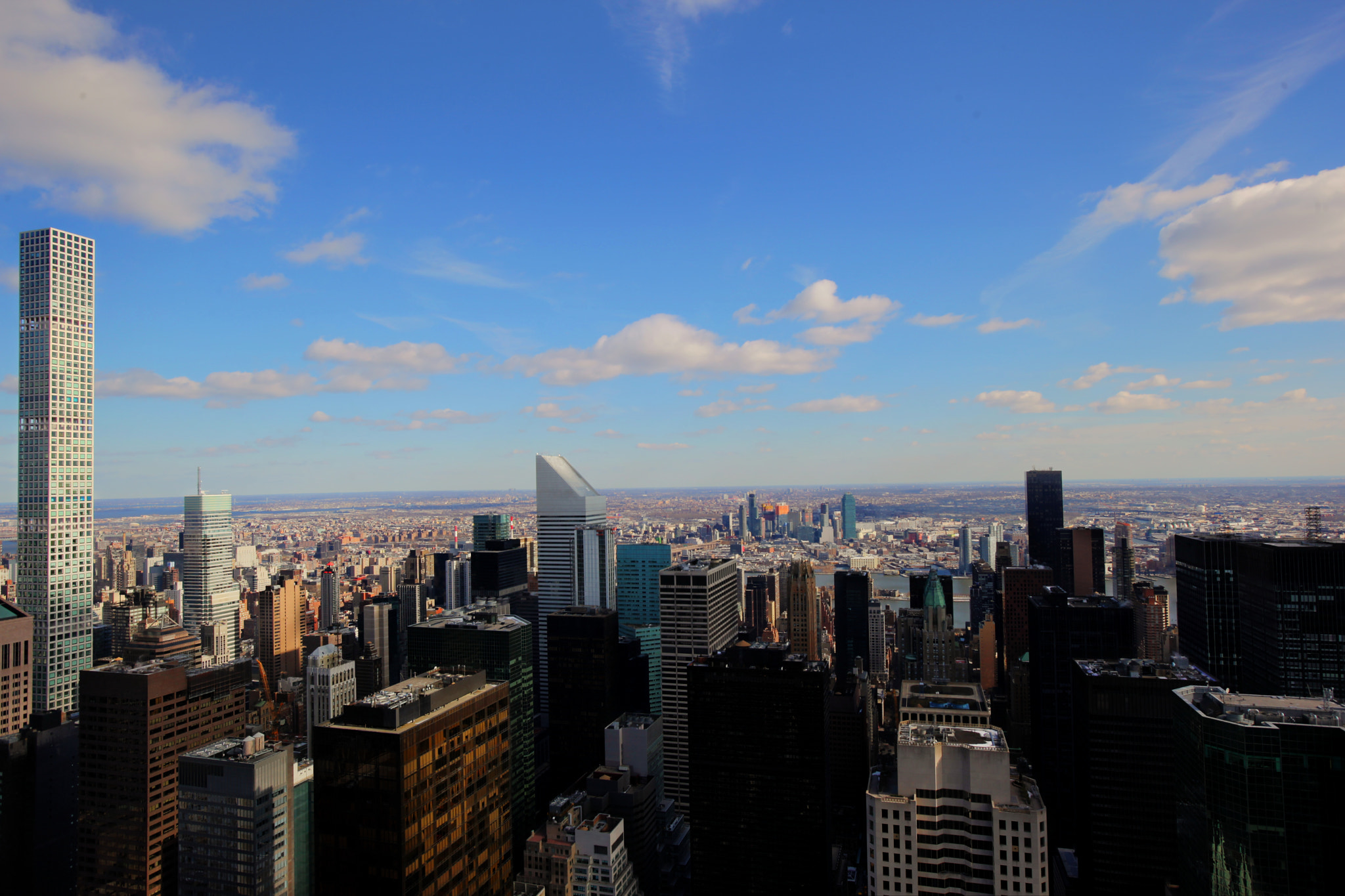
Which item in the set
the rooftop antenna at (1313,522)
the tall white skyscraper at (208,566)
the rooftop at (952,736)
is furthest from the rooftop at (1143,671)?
the tall white skyscraper at (208,566)

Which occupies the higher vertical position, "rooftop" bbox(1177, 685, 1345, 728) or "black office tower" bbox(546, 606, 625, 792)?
"rooftop" bbox(1177, 685, 1345, 728)

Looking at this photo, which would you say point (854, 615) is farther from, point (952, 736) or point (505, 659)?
point (952, 736)

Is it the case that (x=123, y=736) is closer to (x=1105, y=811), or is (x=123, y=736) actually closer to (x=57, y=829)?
(x=57, y=829)

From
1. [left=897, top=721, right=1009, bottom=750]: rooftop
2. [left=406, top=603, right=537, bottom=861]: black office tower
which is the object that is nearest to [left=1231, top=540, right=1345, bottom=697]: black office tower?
[left=897, top=721, right=1009, bottom=750]: rooftop

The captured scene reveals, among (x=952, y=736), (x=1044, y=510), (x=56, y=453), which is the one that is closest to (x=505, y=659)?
(x=952, y=736)

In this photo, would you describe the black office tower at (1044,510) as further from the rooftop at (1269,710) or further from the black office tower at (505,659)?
the rooftop at (1269,710)

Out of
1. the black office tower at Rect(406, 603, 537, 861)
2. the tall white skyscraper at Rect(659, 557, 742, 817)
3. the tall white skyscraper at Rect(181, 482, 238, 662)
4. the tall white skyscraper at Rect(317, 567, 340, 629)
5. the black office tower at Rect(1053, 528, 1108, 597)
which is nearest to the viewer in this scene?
the black office tower at Rect(406, 603, 537, 861)

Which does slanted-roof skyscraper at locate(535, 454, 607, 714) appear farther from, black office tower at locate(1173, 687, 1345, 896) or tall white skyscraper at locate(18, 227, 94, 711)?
black office tower at locate(1173, 687, 1345, 896)
